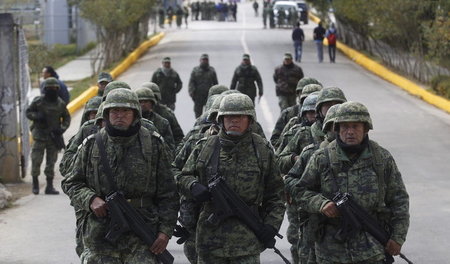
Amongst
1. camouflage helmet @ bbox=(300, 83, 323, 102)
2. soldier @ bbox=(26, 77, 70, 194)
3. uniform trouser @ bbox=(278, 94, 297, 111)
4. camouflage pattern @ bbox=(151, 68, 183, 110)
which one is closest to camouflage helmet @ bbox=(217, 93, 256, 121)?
camouflage helmet @ bbox=(300, 83, 323, 102)

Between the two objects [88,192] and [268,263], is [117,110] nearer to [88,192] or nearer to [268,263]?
[88,192]

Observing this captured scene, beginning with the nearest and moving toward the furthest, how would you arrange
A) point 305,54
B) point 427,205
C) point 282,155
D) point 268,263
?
point 282,155 < point 268,263 < point 427,205 < point 305,54

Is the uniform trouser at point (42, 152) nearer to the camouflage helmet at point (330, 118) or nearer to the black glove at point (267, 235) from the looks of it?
the camouflage helmet at point (330, 118)

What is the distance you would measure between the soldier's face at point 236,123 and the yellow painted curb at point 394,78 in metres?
18.9

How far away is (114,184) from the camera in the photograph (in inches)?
285

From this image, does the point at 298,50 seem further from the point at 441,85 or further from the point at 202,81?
the point at 202,81

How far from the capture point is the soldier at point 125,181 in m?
7.25

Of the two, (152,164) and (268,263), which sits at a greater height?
(152,164)

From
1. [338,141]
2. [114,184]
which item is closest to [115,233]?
[114,184]

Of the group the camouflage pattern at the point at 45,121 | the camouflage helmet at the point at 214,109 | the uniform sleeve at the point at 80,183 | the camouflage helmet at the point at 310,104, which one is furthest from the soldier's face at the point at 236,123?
the camouflage pattern at the point at 45,121

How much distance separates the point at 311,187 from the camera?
7.55 m

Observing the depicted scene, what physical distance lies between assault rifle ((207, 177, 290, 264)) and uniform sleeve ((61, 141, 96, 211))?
0.85 meters

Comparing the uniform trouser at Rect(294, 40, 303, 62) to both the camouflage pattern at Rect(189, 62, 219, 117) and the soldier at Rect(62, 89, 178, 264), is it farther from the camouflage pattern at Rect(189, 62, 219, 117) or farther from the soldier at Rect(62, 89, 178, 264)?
the soldier at Rect(62, 89, 178, 264)

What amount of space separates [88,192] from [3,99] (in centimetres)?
962
